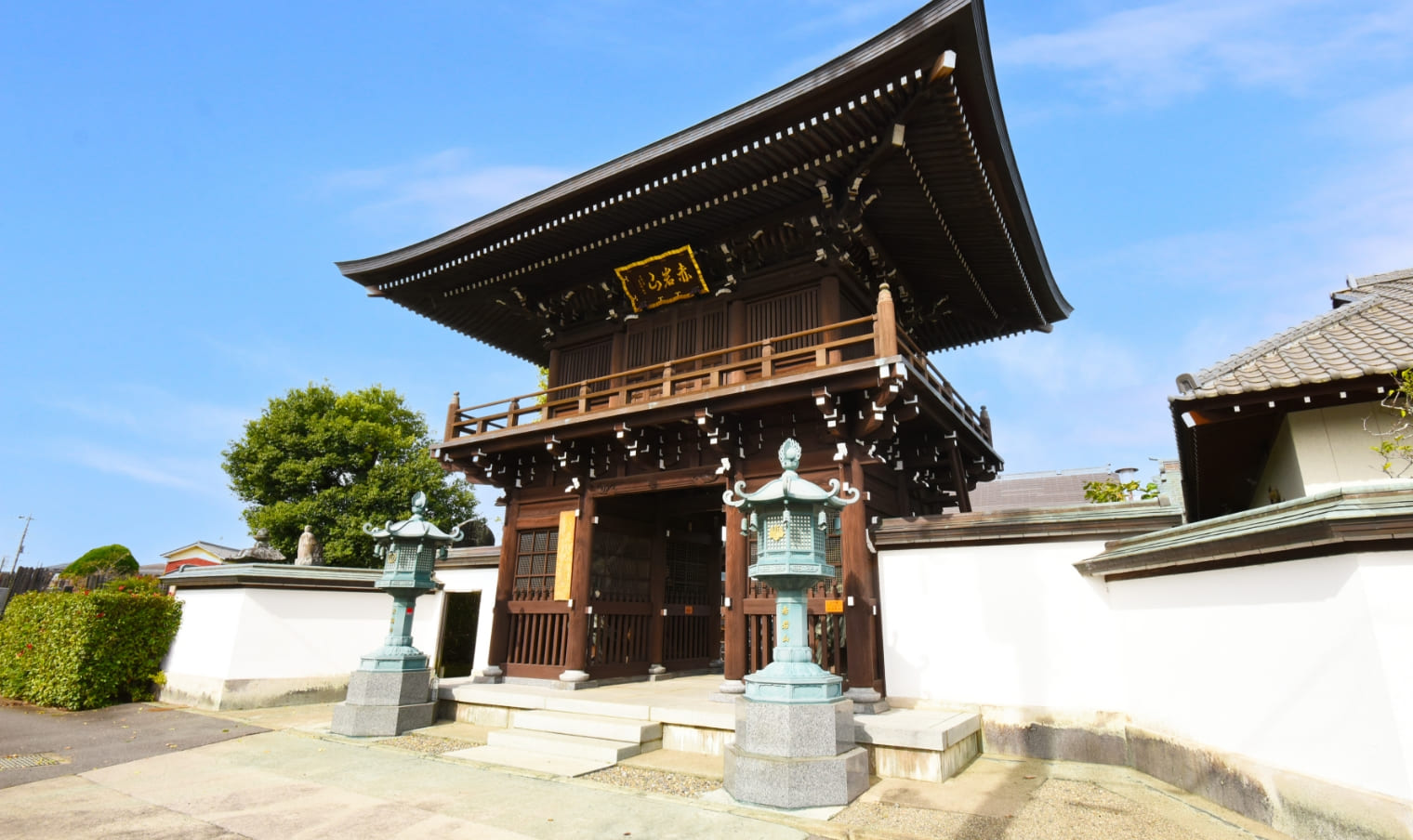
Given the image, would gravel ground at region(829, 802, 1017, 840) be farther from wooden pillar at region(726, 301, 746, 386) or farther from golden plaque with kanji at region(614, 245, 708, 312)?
golden plaque with kanji at region(614, 245, 708, 312)

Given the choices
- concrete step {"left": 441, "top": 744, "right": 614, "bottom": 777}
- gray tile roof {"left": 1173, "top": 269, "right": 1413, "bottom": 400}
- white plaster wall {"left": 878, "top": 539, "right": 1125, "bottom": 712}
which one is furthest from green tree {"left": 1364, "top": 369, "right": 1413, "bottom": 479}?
concrete step {"left": 441, "top": 744, "right": 614, "bottom": 777}

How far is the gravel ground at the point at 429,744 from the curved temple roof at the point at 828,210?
8.10 m

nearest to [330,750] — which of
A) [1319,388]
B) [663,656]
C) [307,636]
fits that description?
[307,636]

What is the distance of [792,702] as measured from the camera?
247 inches

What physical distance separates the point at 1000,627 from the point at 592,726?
561 centimetres

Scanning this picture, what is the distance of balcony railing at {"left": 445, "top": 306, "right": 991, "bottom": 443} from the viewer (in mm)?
9422

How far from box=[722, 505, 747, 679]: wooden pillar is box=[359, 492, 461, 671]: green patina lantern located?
14.8 feet

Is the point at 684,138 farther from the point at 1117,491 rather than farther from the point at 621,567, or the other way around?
the point at 1117,491

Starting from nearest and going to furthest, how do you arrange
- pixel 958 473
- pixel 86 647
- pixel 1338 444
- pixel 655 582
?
pixel 1338 444
pixel 86 647
pixel 958 473
pixel 655 582

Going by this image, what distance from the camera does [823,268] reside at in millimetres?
10812

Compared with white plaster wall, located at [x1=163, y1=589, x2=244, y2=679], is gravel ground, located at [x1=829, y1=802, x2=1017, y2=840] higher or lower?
lower

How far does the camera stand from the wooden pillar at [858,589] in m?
8.73

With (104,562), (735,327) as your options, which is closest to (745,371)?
(735,327)

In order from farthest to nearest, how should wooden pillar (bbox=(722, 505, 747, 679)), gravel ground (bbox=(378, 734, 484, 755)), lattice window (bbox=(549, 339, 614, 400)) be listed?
lattice window (bbox=(549, 339, 614, 400)), wooden pillar (bbox=(722, 505, 747, 679)), gravel ground (bbox=(378, 734, 484, 755))
